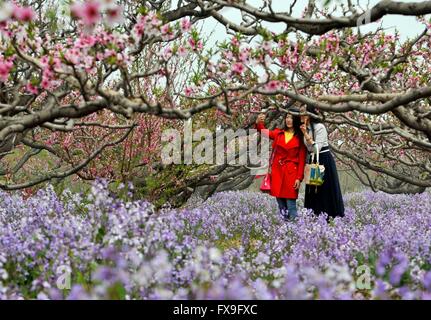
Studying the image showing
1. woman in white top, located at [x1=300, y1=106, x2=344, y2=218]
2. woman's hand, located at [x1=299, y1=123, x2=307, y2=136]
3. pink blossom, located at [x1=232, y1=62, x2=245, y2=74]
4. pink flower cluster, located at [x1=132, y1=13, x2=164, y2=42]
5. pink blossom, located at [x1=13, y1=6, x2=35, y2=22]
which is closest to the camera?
pink blossom, located at [x1=13, y1=6, x2=35, y2=22]

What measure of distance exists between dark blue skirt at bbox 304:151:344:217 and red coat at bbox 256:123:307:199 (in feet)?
1.34

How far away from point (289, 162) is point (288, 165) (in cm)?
5

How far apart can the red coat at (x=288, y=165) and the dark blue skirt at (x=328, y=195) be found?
0.41 m

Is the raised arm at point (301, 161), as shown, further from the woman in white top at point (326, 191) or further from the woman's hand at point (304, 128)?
the woman's hand at point (304, 128)

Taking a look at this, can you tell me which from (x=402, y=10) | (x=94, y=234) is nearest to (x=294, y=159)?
(x=402, y=10)

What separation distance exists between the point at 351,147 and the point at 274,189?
5852 millimetres

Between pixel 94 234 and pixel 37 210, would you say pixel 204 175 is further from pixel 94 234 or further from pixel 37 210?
pixel 94 234

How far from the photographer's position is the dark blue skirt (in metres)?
9.45

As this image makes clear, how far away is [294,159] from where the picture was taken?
9320 mm

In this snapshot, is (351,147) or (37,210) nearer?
(37,210)

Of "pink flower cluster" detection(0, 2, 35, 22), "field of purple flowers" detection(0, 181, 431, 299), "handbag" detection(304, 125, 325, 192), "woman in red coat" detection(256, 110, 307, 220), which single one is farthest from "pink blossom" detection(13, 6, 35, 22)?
"handbag" detection(304, 125, 325, 192)

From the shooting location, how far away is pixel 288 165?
9.31 m

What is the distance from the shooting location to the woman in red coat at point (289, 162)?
30.3 ft

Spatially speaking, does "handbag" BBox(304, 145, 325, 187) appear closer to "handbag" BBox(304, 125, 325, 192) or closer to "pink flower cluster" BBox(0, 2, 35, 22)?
"handbag" BBox(304, 125, 325, 192)
